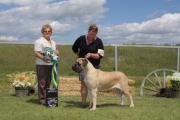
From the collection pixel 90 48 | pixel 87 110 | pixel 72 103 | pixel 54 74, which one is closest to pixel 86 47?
pixel 90 48

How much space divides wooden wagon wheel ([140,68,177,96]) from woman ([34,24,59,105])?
4.02m

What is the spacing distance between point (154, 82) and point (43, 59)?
5.16 m

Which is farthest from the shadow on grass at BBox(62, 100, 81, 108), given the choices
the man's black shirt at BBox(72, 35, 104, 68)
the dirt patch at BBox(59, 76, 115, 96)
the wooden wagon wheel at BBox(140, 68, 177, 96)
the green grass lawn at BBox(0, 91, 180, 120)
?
the wooden wagon wheel at BBox(140, 68, 177, 96)

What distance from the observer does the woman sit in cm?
1091

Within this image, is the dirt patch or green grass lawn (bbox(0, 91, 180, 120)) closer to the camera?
green grass lawn (bbox(0, 91, 180, 120))

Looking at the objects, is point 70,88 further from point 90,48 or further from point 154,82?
point 90,48

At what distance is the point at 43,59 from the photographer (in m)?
10.9

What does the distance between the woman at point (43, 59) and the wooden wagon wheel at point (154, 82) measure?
4.02 m

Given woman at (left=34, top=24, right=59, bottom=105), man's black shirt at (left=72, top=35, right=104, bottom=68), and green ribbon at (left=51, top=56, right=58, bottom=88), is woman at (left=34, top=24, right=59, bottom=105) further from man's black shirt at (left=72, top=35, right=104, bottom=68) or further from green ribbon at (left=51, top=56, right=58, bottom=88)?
man's black shirt at (left=72, top=35, right=104, bottom=68)

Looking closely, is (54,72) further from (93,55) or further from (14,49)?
(14,49)

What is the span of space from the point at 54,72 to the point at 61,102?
105 cm

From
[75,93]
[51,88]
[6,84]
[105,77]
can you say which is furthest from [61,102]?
[6,84]

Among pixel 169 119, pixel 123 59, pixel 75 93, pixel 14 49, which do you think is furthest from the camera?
pixel 123 59

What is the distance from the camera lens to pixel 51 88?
35.5 feet
